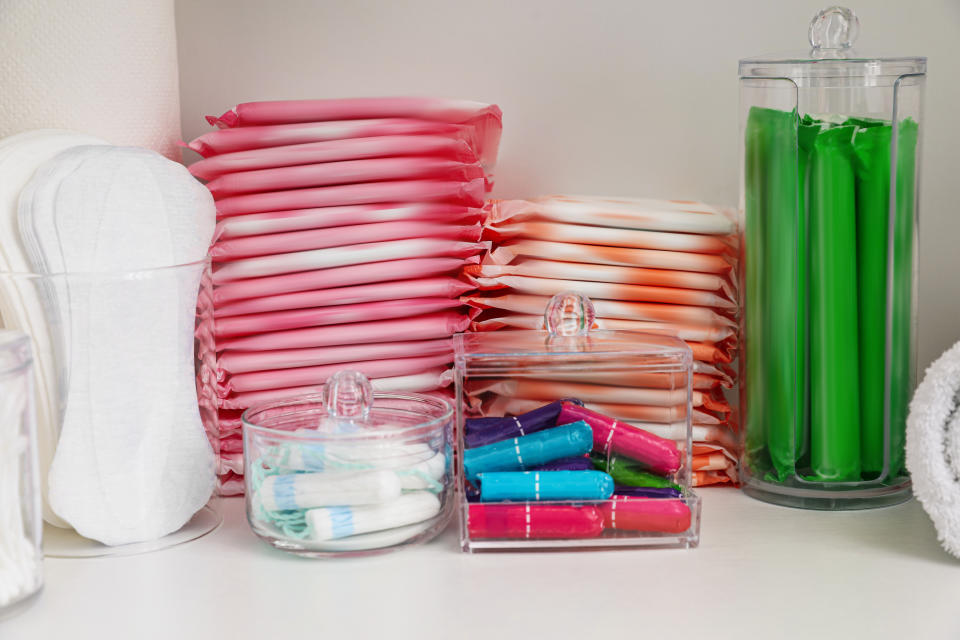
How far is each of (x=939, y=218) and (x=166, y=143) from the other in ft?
2.57

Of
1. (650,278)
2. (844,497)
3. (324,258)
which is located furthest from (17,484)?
(844,497)

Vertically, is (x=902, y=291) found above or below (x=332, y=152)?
below

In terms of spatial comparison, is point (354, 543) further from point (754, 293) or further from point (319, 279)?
point (754, 293)

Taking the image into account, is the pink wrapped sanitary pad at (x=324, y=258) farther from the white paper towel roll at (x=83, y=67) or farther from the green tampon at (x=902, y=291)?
the green tampon at (x=902, y=291)

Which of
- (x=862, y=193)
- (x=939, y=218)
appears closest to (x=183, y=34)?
(x=862, y=193)

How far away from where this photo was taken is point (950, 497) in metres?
0.69

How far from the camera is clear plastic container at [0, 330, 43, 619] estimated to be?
2.14 feet

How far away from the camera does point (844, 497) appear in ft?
2.72

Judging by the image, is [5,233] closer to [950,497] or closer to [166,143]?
[166,143]

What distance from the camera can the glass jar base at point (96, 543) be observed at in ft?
2.48

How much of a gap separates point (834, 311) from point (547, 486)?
0.29 meters

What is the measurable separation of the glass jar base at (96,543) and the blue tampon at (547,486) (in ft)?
0.81

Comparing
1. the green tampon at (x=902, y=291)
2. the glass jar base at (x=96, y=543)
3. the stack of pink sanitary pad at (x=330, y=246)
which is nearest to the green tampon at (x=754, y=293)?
the green tampon at (x=902, y=291)

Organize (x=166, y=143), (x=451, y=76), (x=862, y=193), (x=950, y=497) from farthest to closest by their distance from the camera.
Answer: (x=451, y=76) → (x=166, y=143) → (x=862, y=193) → (x=950, y=497)
